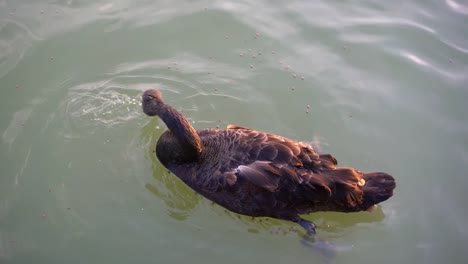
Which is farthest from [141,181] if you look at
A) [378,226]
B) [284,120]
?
[378,226]

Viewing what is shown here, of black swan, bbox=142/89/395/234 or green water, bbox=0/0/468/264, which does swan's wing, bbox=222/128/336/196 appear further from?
green water, bbox=0/0/468/264

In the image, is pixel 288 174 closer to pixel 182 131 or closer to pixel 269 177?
pixel 269 177

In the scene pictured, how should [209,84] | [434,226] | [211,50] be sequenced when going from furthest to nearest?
1. [211,50]
2. [209,84]
3. [434,226]

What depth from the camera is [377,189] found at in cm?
518

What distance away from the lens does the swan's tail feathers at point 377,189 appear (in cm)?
515

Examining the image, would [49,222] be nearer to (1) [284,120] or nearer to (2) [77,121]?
(2) [77,121]

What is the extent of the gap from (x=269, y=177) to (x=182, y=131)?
50.3 inches

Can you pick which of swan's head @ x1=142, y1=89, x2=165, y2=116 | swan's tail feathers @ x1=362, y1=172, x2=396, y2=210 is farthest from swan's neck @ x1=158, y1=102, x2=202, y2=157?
swan's tail feathers @ x1=362, y1=172, x2=396, y2=210

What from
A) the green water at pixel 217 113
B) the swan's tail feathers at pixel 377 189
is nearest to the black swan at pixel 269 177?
the swan's tail feathers at pixel 377 189

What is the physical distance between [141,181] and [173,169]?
1.50 ft

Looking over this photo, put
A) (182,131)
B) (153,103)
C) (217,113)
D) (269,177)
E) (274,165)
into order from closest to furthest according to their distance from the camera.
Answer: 1. (269,177)
2. (274,165)
3. (182,131)
4. (153,103)
5. (217,113)

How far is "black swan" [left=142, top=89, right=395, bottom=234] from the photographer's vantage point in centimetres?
502

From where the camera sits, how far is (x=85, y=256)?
5168 mm

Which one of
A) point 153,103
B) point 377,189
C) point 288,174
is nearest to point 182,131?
point 153,103
